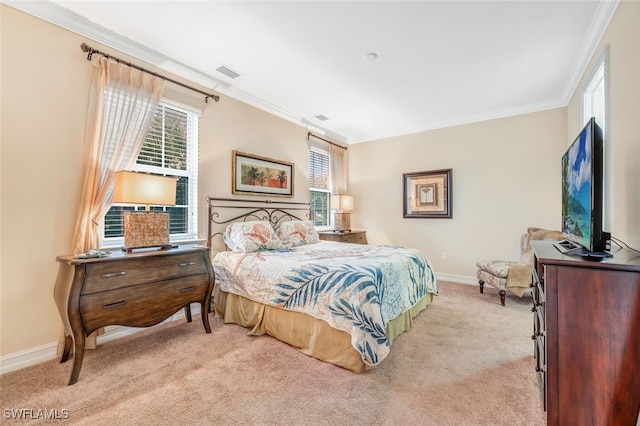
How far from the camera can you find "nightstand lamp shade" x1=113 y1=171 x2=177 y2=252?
2281 mm

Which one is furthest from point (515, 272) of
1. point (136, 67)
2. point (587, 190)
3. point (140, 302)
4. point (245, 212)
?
point (136, 67)

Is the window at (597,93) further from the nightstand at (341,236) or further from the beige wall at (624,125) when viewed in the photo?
the nightstand at (341,236)

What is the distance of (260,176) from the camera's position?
4.04 metres

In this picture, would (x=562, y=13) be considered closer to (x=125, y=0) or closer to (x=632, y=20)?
(x=632, y=20)

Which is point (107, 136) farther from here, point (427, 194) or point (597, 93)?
point (597, 93)

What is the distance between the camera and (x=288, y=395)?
70.0 inches

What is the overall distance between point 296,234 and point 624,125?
10.5 ft

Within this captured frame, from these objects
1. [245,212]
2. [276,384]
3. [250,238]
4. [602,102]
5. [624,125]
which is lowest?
[276,384]

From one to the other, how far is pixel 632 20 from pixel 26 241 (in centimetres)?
460

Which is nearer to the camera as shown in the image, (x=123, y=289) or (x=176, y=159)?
(x=123, y=289)

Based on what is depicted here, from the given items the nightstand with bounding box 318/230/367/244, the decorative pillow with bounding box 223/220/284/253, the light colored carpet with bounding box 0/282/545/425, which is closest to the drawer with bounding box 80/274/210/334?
the light colored carpet with bounding box 0/282/545/425

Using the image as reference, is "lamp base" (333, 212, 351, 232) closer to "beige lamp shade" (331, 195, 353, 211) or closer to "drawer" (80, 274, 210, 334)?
"beige lamp shade" (331, 195, 353, 211)

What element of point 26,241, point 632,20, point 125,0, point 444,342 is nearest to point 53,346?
point 26,241

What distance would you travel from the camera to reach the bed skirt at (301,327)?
2096 millimetres
